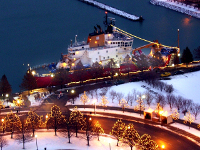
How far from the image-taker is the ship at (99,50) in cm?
3447

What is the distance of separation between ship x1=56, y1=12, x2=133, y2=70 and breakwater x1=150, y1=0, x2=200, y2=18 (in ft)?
92.3

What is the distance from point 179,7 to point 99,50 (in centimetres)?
3351

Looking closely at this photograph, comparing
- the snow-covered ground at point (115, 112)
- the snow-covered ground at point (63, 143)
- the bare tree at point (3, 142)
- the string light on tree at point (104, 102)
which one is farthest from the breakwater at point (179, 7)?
the bare tree at point (3, 142)

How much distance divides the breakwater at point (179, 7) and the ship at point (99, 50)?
2814 cm

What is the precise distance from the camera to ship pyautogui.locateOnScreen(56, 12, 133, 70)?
34.5 metres

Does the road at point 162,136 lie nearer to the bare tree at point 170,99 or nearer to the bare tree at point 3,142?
the bare tree at point 170,99

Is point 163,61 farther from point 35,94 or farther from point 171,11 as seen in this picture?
point 171,11

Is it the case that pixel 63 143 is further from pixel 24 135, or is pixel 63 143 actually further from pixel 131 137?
pixel 131 137

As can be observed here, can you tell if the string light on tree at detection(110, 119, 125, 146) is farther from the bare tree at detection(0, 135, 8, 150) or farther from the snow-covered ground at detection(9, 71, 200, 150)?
the bare tree at detection(0, 135, 8, 150)

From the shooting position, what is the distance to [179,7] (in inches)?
2462

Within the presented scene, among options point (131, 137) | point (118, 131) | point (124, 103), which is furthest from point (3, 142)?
point (124, 103)

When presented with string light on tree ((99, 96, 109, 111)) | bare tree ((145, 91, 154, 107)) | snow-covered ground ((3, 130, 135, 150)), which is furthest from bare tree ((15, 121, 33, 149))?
bare tree ((145, 91, 154, 107))

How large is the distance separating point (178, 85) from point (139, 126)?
28.9 feet

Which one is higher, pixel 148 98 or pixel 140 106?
pixel 148 98
